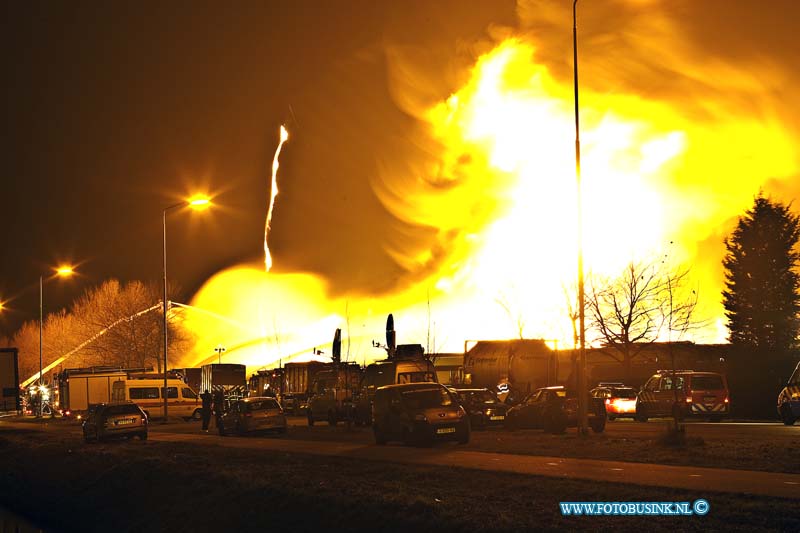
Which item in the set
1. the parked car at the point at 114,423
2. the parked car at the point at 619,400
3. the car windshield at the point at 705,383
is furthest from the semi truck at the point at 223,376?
the car windshield at the point at 705,383

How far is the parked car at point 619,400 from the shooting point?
45.5 meters

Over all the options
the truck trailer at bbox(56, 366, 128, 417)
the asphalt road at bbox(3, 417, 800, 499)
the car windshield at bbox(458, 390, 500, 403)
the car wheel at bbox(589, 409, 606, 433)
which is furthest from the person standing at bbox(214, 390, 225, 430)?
the truck trailer at bbox(56, 366, 128, 417)

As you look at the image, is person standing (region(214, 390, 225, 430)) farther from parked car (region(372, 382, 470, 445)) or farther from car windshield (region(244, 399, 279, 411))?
parked car (region(372, 382, 470, 445))

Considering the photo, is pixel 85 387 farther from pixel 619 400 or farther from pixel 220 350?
pixel 220 350

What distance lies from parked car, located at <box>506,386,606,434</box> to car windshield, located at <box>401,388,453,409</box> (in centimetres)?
510

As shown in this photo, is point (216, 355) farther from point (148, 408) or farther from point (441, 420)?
point (441, 420)

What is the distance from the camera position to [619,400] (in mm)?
45844

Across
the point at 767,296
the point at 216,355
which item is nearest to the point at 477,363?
the point at 767,296

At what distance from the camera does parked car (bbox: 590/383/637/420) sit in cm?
4550

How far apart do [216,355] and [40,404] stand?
35373 mm

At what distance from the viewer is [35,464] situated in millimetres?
31984

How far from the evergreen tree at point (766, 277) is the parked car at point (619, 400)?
27.2 metres

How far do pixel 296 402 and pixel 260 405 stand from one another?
2293cm

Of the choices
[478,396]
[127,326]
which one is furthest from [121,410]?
[127,326]
